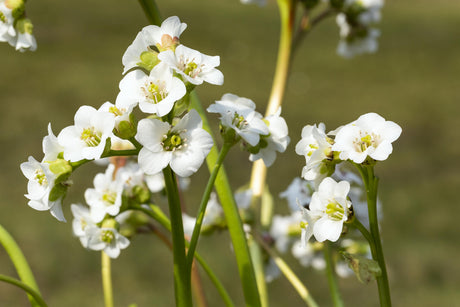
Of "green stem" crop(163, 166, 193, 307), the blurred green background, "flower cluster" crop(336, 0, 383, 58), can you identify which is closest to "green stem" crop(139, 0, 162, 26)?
"green stem" crop(163, 166, 193, 307)

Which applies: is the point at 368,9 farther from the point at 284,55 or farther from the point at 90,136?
the point at 90,136

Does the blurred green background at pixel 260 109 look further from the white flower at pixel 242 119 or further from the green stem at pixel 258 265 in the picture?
the white flower at pixel 242 119

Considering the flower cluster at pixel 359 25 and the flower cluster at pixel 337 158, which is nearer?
the flower cluster at pixel 337 158

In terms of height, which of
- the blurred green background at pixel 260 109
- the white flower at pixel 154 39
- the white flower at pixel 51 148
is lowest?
the white flower at pixel 51 148

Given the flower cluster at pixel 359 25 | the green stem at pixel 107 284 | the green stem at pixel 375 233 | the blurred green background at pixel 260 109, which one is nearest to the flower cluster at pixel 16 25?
the green stem at pixel 107 284

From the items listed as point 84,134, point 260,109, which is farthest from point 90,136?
point 260,109

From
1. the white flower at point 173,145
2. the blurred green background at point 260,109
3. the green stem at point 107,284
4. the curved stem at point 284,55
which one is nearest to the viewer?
the white flower at point 173,145

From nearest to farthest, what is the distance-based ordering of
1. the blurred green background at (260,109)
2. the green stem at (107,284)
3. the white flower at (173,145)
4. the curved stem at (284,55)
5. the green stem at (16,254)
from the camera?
1. the white flower at (173,145)
2. the green stem at (16,254)
3. the green stem at (107,284)
4. the curved stem at (284,55)
5. the blurred green background at (260,109)

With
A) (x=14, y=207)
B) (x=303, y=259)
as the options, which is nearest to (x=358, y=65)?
(x=14, y=207)
